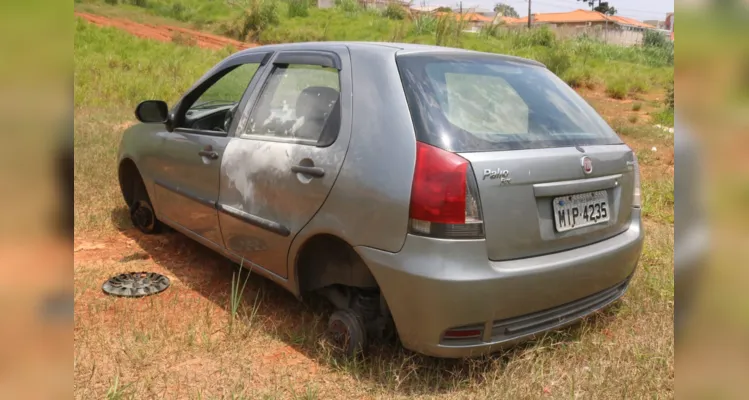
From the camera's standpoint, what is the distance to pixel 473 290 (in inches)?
93.4

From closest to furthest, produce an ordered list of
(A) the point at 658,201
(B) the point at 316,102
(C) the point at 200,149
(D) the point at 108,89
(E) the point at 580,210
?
1. (E) the point at 580,210
2. (B) the point at 316,102
3. (C) the point at 200,149
4. (A) the point at 658,201
5. (D) the point at 108,89

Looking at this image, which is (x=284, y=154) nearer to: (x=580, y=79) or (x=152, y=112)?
(x=152, y=112)

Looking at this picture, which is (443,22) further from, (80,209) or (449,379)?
(449,379)

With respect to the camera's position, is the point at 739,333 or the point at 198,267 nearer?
the point at 739,333

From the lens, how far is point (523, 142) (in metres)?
2.61

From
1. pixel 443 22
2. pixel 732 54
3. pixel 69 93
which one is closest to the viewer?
pixel 732 54

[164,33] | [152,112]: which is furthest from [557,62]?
[152,112]

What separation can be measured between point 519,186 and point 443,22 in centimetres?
1624

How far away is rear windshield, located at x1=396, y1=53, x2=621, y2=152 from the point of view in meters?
2.53

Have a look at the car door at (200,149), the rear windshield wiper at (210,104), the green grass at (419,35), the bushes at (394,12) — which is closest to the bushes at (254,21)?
the green grass at (419,35)

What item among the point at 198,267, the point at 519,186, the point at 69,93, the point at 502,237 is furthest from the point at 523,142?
the point at 198,267

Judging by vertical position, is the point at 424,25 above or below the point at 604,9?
below

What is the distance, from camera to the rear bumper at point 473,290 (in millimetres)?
2367

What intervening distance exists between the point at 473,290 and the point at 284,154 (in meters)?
1.26
